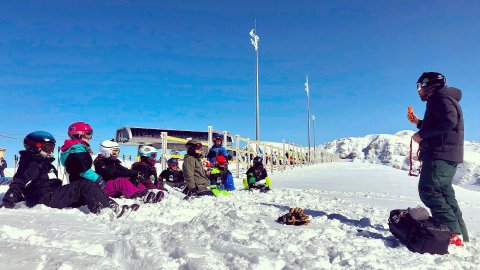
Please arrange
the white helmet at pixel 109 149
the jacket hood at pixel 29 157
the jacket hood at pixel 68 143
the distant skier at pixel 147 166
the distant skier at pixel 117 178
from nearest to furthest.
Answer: the jacket hood at pixel 29 157 < the jacket hood at pixel 68 143 < the distant skier at pixel 117 178 < the white helmet at pixel 109 149 < the distant skier at pixel 147 166

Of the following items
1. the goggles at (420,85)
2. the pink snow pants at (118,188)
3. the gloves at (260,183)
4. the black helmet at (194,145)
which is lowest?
the gloves at (260,183)

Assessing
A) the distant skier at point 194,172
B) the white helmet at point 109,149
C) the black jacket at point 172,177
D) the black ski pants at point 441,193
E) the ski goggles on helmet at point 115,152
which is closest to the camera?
the black ski pants at point 441,193

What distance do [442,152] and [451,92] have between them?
0.62 metres

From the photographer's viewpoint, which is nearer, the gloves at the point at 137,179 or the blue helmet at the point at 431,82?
the blue helmet at the point at 431,82

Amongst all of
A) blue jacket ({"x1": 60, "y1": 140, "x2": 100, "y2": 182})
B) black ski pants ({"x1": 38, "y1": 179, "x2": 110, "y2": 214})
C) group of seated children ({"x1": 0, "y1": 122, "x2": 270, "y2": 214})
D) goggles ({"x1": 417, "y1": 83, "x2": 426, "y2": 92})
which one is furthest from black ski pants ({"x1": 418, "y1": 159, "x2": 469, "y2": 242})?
blue jacket ({"x1": 60, "y1": 140, "x2": 100, "y2": 182})

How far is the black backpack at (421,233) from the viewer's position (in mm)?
2898

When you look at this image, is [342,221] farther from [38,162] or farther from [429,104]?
[38,162]

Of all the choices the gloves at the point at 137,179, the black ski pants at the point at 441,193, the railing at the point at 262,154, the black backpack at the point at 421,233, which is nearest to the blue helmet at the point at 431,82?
the black ski pants at the point at 441,193

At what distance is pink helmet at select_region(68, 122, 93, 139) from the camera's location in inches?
210

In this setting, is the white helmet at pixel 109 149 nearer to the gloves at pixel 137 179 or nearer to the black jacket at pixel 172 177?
the gloves at pixel 137 179

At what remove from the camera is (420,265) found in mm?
2535

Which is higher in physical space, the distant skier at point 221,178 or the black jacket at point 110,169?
the black jacket at point 110,169

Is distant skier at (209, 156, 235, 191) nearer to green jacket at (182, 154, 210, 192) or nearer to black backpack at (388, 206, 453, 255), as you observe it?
green jacket at (182, 154, 210, 192)

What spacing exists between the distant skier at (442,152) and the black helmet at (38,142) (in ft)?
15.6
